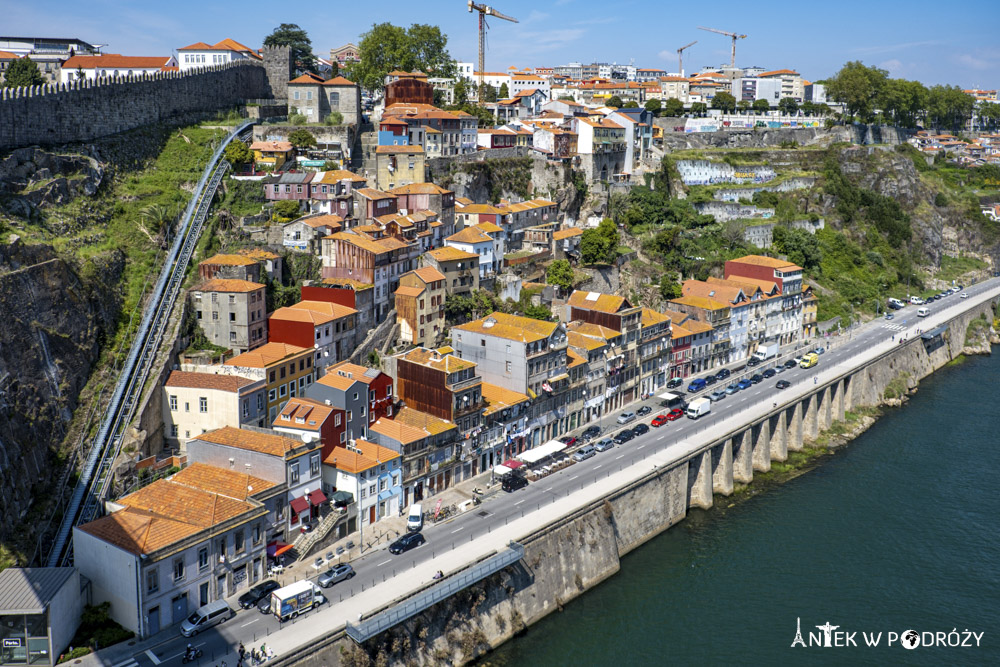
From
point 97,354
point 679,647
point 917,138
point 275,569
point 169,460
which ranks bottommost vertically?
point 679,647

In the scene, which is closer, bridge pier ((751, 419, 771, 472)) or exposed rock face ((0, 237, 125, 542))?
exposed rock face ((0, 237, 125, 542))

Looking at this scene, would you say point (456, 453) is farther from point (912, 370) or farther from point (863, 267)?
point (863, 267)

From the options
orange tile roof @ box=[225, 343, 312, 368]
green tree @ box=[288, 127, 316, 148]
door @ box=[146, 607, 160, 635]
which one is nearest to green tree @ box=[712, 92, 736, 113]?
green tree @ box=[288, 127, 316, 148]

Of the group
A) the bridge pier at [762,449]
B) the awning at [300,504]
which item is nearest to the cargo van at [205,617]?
the awning at [300,504]

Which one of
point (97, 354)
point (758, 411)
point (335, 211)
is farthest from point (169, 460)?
point (758, 411)

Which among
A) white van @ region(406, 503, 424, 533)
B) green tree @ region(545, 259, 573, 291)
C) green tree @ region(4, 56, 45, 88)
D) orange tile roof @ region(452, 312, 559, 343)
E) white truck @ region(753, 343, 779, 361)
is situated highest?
green tree @ region(4, 56, 45, 88)

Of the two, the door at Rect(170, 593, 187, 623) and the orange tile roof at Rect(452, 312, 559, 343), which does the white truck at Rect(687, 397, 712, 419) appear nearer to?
the orange tile roof at Rect(452, 312, 559, 343)
